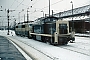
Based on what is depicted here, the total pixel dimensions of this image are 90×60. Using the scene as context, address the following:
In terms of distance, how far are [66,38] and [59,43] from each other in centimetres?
107

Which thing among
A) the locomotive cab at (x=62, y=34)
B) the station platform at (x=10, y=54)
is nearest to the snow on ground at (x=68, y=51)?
the locomotive cab at (x=62, y=34)

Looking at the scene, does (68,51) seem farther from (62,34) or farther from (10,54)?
(62,34)

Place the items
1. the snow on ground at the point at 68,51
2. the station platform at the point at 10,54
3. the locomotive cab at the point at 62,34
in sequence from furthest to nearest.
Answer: the locomotive cab at the point at 62,34
the station platform at the point at 10,54
the snow on ground at the point at 68,51

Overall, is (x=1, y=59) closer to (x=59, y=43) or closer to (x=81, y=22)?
(x=59, y=43)

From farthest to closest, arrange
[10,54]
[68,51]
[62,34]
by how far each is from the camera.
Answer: [62,34]
[68,51]
[10,54]

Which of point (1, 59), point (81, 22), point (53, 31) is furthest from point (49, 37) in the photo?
point (81, 22)

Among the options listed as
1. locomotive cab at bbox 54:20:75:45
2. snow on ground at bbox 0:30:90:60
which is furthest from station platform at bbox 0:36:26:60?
locomotive cab at bbox 54:20:75:45

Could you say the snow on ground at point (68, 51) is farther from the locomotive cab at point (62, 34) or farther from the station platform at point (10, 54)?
the station platform at point (10, 54)

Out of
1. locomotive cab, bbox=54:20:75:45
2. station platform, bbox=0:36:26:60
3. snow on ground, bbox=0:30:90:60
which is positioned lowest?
station platform, bbox=0:36:26:60

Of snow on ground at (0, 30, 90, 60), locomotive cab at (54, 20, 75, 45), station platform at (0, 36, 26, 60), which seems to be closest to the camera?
snow on ground at (0, 30, 90, 60)

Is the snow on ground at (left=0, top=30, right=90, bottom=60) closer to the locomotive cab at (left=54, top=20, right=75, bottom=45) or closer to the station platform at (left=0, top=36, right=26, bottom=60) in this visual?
the locomotive cab at (left=54, top=20, right=75, bottom=45)

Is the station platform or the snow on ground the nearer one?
the snow on ground

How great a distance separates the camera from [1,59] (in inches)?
482

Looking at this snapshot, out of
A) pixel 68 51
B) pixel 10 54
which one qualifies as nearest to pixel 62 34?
pixel 68 51
